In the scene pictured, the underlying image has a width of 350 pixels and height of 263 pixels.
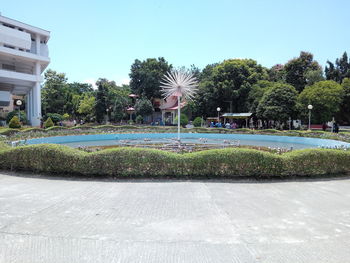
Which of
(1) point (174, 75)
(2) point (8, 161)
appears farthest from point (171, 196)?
(1) point (174, 75)

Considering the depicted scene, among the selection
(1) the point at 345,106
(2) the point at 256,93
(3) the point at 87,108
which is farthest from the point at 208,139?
(3) the point at 87,108

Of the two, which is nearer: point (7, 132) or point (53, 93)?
point (7, 132)

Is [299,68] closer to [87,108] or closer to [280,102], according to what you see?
[280,102]

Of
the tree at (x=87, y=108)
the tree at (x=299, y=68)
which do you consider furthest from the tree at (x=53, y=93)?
the tree at (x=299, y=68)

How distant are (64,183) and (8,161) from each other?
3026mm

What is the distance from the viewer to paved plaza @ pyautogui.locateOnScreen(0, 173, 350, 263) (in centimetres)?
361

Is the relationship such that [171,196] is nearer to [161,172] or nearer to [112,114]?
[161,172]

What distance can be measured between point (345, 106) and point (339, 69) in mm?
14534

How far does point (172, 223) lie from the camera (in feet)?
15.1

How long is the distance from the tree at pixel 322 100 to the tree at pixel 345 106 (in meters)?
2.82

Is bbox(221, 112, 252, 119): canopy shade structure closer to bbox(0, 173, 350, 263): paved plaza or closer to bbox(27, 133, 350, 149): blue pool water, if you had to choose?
bbox(27, 133, 350, 149): blue pool water

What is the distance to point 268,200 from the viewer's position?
240 inches

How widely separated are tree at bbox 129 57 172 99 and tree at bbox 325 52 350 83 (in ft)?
102

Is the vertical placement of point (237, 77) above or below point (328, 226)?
above
